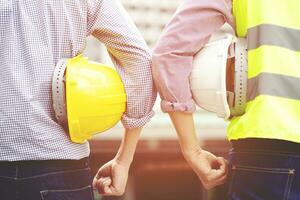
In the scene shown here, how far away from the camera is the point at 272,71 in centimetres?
145

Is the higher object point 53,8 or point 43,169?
point 53,8

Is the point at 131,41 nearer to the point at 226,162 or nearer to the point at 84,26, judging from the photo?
the point at 84,26

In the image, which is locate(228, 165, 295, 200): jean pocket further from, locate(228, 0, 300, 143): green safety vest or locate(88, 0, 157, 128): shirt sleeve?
locate(88, 0, 157, 128): shirt sleeve

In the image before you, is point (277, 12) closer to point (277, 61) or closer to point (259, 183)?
point (277, 61)

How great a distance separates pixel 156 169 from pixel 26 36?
17.7ft

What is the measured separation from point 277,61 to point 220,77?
17 cm

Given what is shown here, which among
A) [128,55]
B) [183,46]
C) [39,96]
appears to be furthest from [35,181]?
[183,46]

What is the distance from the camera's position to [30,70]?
4.86 feet

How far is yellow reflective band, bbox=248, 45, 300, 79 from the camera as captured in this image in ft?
Answer: 4.78

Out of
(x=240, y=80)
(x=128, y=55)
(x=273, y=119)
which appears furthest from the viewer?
(x=128, y=55)

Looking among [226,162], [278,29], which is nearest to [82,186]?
[226,162]

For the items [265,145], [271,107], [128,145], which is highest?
[271,107]

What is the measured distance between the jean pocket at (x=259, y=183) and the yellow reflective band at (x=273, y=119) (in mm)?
97

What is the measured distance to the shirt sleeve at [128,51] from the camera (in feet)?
5.29
